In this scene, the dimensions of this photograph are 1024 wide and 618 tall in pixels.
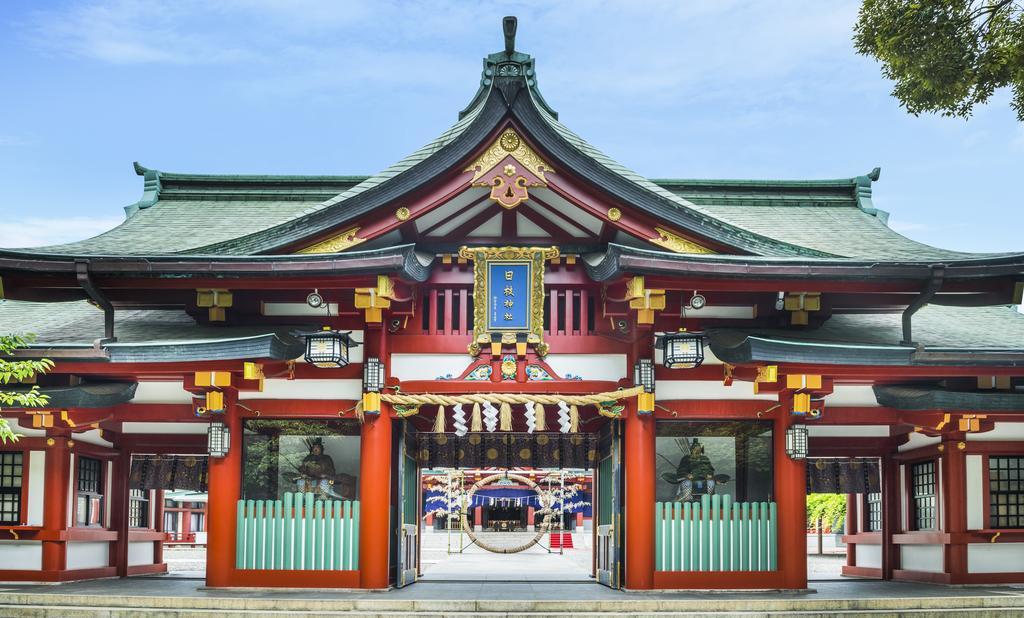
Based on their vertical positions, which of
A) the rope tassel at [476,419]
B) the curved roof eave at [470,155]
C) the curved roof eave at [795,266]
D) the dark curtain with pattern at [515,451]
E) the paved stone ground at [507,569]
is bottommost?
the paved stone ground at [507,569]

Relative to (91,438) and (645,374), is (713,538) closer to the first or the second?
(645,374)

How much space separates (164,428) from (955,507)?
14.1 meters

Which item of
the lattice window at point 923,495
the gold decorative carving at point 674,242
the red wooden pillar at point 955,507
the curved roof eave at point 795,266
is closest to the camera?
the curved roof eave at point 795,266

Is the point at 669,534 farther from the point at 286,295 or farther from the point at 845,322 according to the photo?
the point at 286,295

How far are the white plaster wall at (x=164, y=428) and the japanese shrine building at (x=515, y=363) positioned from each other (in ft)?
3.39

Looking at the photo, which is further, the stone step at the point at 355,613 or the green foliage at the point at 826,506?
the green foliage at the point at 826,506

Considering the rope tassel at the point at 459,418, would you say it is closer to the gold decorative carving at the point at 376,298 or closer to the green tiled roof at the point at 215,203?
the gold decorative carving at the point at 376,298

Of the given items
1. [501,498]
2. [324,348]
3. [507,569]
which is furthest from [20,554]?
[501,498]

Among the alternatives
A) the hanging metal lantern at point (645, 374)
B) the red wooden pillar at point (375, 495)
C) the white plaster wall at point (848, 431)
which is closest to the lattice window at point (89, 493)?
the red wooden pillar at point (375, 495)

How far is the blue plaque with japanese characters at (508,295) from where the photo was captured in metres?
16.6

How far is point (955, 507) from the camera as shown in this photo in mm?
17641

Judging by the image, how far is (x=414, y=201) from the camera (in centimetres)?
1611

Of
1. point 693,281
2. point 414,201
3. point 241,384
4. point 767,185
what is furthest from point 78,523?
point 767,185

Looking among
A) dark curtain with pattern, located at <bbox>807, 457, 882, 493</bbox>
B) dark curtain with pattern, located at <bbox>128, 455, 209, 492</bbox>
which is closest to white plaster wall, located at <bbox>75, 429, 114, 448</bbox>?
dark curtain with pattern, located at <bbox>128, 455, 209, 492</bbox>
